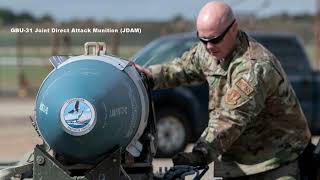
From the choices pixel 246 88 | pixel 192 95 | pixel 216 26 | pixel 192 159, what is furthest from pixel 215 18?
pixel 192 95

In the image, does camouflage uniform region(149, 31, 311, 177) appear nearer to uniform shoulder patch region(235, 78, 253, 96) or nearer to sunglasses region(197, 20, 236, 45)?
uniform shoulder patch region(235, 78, 253, 96)

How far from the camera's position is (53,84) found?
423 cm

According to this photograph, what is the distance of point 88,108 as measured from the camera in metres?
4.08

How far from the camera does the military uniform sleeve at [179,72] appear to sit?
5246 mm

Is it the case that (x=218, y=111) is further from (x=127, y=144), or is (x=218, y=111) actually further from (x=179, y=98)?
(x=179, y=98)

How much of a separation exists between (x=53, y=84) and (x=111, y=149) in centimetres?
43

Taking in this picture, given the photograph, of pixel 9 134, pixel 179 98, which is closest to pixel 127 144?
pixel 179 98

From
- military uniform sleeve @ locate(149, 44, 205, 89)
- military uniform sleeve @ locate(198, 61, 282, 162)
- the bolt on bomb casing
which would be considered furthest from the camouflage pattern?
the bolt on bomb casing

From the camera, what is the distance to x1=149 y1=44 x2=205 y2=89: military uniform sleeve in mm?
5246

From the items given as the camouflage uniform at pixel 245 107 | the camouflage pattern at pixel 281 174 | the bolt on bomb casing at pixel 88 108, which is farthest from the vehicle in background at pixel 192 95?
the bolt on bomb casing at pixel 88 108

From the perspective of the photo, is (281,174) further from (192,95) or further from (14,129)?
(14,129)

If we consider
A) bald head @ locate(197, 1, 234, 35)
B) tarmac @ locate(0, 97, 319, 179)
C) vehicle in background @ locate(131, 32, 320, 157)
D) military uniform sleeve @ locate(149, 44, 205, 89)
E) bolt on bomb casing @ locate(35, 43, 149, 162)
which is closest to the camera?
bolt on bomb casing @ locate(35, 43, 149, 162)

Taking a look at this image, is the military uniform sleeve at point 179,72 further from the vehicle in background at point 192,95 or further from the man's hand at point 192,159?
the vehicle in background at point 192,95

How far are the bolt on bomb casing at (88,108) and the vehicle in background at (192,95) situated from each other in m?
7.00
